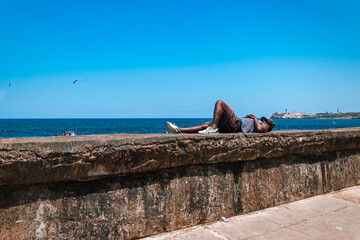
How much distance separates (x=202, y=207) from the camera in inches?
104

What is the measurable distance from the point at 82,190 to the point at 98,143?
38 centimetres

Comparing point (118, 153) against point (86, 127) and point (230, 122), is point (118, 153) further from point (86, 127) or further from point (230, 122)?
point (86, 127)

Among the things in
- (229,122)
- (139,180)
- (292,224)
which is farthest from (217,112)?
(139,180)

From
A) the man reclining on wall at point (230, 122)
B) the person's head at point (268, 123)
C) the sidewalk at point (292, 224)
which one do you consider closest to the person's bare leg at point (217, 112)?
the man reclining on wall at point (230, 122)

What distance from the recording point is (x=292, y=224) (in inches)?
104

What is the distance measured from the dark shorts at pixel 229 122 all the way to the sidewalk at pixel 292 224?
114 cm

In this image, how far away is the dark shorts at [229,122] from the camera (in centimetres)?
376

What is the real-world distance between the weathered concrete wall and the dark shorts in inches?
30.5

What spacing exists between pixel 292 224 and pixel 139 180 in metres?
1.49

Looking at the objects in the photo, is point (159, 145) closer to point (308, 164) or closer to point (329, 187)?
point (308, 164)

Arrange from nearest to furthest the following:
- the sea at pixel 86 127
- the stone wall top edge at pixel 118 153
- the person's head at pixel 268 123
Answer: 1. the stone wall top edge at pixel 118 153
2. the person's head at pixel 268 123
3. the sea at pixel 86 127

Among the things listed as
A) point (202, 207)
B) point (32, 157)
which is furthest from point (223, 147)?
point (32, 157)

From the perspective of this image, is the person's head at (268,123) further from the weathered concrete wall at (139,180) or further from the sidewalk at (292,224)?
the sidewalk at (292,224)

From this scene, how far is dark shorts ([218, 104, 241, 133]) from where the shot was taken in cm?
376
